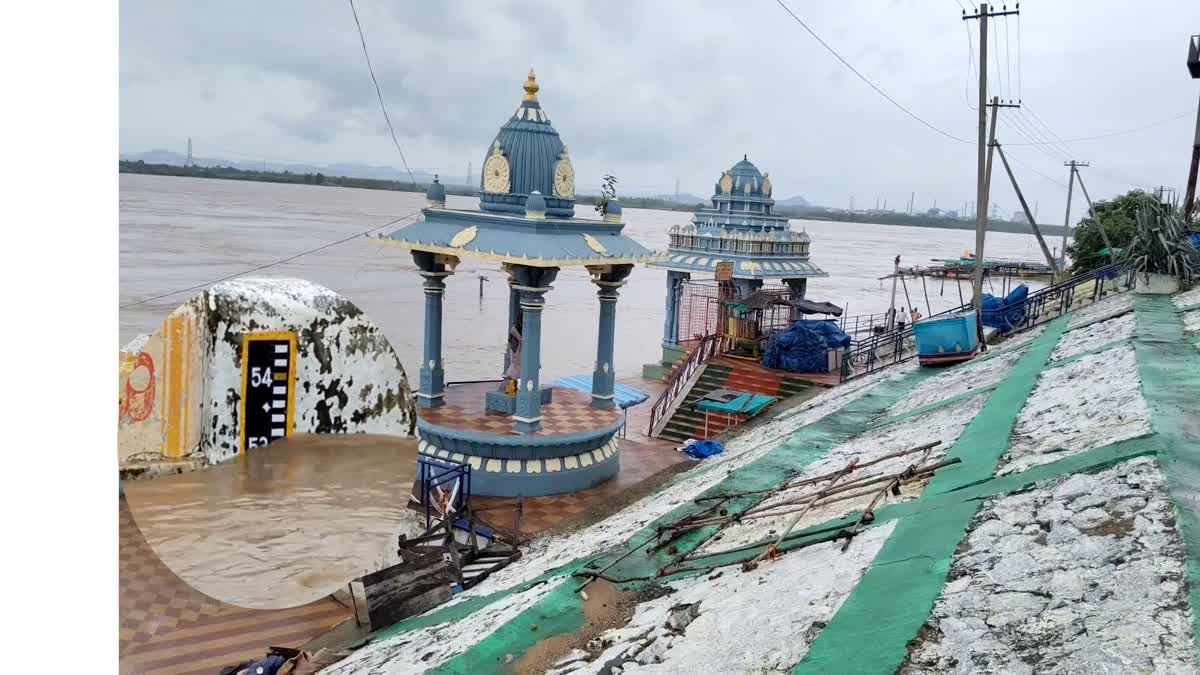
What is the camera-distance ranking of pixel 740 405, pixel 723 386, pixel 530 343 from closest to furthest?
pixel 530 343 < pixel 740 405 < pixel 723 386

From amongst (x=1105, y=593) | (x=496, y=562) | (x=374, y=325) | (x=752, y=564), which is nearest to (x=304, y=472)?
(x=374, y=325)

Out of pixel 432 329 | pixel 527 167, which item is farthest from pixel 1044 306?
pixel 432 329

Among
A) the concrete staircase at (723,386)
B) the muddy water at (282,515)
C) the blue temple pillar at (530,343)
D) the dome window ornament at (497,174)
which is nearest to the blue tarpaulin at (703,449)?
the concrete staircase at (723,386)

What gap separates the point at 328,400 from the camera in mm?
2141

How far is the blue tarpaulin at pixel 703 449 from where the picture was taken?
1317 cm

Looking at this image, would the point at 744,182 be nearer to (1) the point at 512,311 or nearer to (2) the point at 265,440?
(1) the point at 512,311

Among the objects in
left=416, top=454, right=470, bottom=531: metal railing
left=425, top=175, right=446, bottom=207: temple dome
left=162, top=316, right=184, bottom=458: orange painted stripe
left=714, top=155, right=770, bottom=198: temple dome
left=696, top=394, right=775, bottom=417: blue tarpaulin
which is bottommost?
left=696, top=394, right=775, bottom=417: blue tarpaulin

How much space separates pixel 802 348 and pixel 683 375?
2.79 metres

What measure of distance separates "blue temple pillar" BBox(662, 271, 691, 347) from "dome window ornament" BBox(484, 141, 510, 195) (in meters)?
10.7

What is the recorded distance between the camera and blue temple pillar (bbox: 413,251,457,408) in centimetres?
1278

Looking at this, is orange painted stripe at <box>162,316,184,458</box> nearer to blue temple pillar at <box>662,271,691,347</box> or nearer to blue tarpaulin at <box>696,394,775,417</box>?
blue tarpaulin at <box>696,394,775,417</box>

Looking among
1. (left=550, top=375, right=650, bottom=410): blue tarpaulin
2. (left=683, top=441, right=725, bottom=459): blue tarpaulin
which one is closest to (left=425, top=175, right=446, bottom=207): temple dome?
(left=550, top=375, right=650, bottom=410): blue tarpaulin

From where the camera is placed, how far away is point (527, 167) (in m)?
12.7

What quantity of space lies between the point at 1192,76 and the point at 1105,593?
77.2 feet
